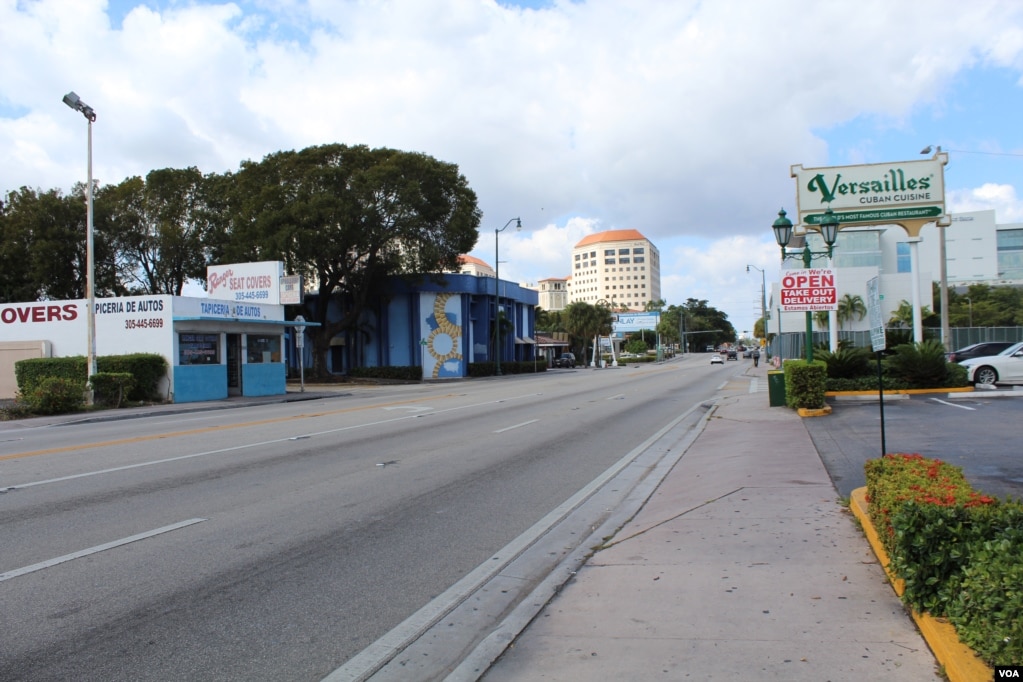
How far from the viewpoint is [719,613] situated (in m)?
4.87

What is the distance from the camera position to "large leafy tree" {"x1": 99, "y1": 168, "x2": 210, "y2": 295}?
176 ft

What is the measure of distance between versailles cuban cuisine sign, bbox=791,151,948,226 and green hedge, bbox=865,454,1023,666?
21.4 meters

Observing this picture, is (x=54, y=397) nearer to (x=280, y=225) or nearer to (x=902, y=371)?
(x=280, y=225)

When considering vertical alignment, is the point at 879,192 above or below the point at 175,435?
above

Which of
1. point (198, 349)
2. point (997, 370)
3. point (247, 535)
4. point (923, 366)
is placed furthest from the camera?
point (198, 349)

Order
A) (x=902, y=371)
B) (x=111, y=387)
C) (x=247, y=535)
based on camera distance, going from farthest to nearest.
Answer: (x=111, y=387)
(x=902, y=371)
(x=247, y=535)

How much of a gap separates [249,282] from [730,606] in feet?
106

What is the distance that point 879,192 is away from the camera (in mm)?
24984

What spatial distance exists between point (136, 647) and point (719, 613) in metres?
3.62

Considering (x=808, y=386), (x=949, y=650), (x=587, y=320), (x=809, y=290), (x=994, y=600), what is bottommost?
(x=949, y=650)

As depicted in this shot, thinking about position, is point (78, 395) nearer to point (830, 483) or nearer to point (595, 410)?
point (595, 410)

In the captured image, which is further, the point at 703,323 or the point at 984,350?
the point at 703,323

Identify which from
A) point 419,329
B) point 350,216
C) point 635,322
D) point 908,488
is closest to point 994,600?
point 908,488

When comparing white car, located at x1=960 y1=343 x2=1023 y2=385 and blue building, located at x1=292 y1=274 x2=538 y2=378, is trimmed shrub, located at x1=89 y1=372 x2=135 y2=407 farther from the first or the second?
blue building, located at x1=292 y1=274 x2=538 y2=378
